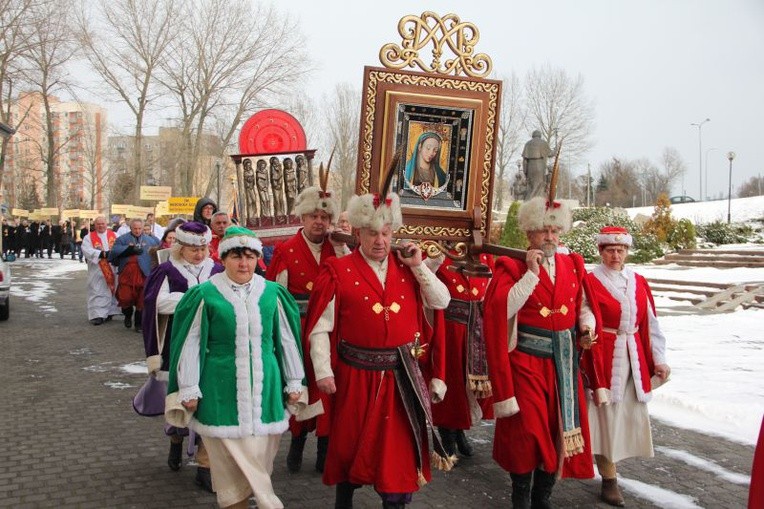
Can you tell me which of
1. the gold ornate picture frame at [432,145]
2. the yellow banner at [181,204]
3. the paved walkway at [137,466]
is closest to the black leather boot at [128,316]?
the paved walkway at [137,466]

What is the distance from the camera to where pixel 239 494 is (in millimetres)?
4332

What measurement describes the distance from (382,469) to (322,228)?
2312 millimetres

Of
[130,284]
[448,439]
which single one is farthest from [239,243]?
[130,284]

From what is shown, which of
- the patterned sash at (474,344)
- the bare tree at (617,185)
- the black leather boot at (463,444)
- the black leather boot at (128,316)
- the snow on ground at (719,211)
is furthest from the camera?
the bare tree at (617,185)

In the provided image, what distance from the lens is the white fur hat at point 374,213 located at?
4.54m

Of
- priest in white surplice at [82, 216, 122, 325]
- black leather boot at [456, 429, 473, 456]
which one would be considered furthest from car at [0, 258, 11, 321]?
black leather boot at [456, 429, 473, 456]

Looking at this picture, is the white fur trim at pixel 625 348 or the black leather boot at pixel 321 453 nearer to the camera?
the white fur trim at pixel 625 348

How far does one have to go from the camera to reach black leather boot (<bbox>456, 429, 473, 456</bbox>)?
251 inches

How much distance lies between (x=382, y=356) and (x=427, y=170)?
1771 millimetres

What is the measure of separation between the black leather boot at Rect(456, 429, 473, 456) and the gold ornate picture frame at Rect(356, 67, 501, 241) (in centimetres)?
173

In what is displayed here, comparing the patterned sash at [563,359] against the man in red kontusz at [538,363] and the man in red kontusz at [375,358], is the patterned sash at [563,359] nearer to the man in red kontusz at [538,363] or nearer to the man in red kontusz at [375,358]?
the man in red kontusz at [538,363]

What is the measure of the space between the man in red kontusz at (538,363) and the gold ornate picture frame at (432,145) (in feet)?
2.52

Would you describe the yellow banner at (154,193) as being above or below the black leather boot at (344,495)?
above

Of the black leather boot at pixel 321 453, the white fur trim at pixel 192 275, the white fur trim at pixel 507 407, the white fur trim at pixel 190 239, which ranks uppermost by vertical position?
the white fur trim at pixel 190 239
